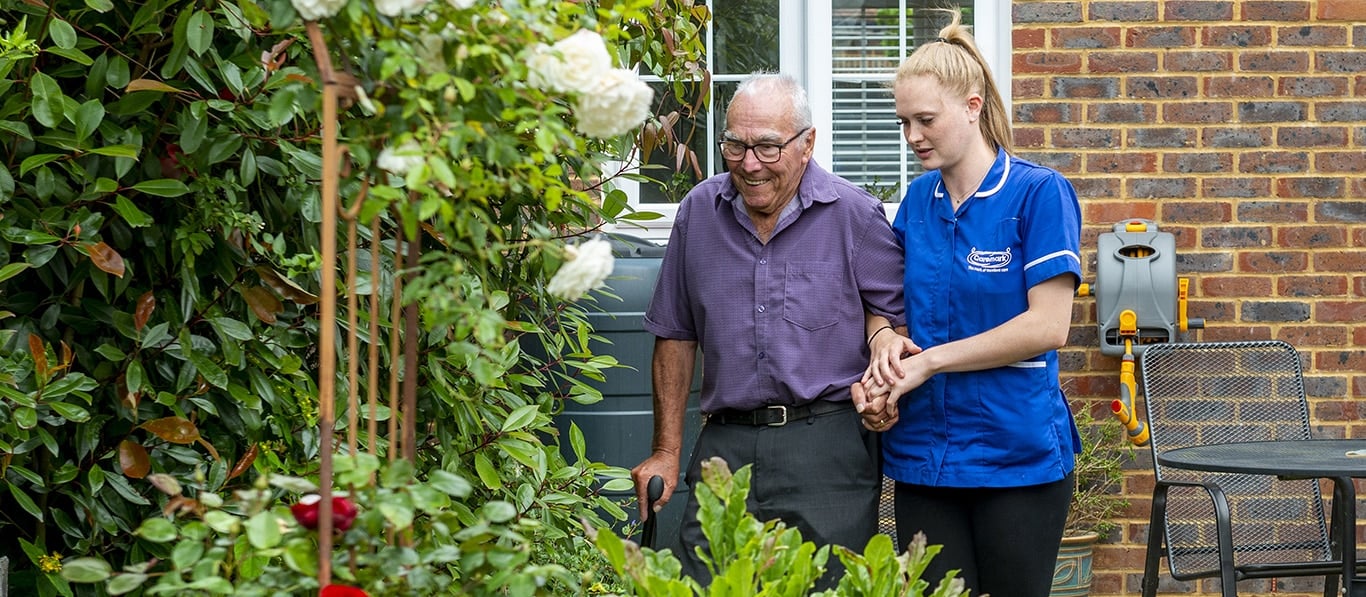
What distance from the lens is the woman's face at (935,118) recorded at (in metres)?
2.69

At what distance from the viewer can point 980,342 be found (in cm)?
265

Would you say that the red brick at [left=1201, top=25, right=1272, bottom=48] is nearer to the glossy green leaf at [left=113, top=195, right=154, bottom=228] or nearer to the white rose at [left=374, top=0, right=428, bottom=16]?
the glossy green leaf at [left=113, top=195, right=154, bottom=228]

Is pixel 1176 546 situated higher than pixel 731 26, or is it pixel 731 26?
pixel 731 26

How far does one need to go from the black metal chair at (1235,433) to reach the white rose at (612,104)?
133 inches

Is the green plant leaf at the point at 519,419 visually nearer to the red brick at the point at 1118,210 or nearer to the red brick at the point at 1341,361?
the red brick at the point at 1118,210

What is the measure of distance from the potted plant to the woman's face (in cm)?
217

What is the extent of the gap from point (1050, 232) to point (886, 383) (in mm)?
401

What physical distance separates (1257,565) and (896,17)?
6.82ft

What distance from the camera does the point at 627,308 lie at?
13.0 ft

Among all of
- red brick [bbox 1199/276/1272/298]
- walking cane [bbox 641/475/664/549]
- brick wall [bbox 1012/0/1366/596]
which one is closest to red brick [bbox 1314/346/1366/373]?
brick wall [bbox 1012/0/1366/596]

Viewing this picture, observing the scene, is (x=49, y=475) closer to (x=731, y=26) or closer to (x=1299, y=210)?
(x=731, y=26)

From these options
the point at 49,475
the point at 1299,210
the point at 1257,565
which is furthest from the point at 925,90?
the point at 1299,210

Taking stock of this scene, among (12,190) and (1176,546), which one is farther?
(1176,546)

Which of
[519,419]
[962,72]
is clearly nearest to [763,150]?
[962,72]
